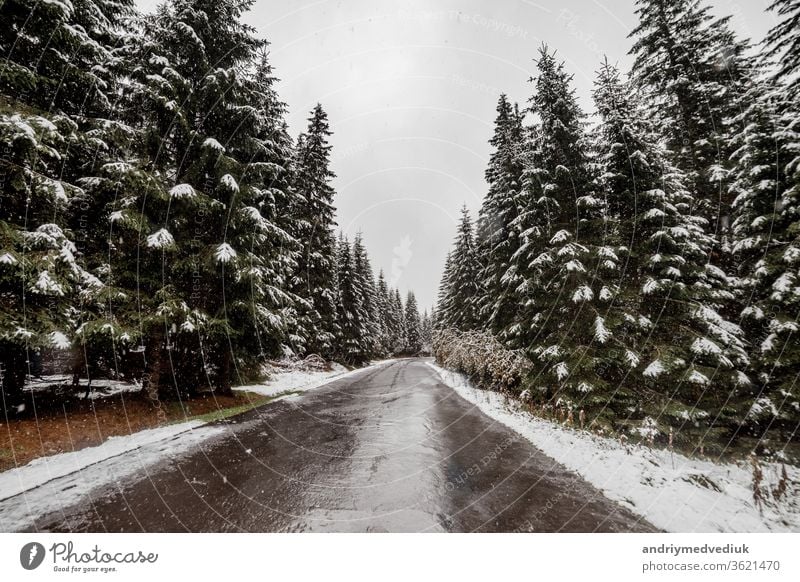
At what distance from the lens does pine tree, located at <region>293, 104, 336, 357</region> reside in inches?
900

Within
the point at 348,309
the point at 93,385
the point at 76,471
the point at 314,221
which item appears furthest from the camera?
the point at 348,309

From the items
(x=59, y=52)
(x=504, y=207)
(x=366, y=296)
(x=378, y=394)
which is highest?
(x=59, y=52)

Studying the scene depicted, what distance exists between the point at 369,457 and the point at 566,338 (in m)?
7.34

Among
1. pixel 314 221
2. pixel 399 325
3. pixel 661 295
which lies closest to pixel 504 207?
pixel 661 295

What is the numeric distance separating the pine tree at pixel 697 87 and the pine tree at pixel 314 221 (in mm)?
19263

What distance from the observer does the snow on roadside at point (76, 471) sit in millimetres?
3893

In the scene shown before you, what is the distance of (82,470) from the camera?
5039 mm

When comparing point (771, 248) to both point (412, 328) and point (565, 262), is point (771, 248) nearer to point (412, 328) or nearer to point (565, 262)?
point (565, 262)

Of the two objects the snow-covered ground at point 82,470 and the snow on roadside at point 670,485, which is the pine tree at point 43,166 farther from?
the snow on roadside at point 670,485

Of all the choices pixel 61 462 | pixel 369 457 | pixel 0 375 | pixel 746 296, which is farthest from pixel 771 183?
pixel 0 375

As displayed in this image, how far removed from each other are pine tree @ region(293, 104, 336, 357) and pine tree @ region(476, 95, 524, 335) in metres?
12.2
